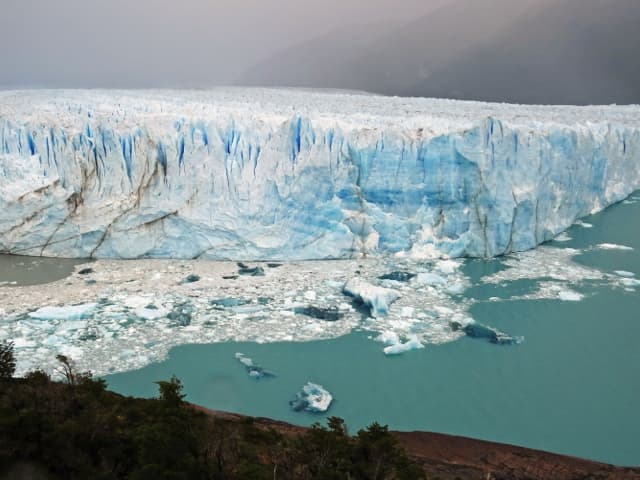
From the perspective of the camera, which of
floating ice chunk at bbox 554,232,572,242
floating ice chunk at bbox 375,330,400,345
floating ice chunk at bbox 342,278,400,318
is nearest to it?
floating ice chunk at bbox 375,330,400,345

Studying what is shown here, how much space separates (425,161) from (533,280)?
102 inches

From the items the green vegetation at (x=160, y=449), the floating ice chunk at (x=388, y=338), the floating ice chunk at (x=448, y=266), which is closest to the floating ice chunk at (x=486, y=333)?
the floating ice chunk at (x=388, y=338)

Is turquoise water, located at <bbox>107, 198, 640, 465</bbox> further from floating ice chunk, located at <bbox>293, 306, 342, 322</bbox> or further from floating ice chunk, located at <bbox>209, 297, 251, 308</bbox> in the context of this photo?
floating ice chunk, located at <bbox>209, 297, 251, 308</bbox>

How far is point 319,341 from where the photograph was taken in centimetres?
708

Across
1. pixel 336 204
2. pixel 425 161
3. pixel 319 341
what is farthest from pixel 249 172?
pixel 319 341

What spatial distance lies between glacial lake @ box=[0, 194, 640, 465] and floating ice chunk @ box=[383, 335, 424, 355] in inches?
3.1

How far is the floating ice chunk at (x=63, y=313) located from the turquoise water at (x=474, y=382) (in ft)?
5.28

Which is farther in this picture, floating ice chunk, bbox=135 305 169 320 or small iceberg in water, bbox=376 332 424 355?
floating ice chunk, bbox=135 305 169 320

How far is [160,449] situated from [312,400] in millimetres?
2555

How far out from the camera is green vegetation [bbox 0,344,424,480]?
3590mm

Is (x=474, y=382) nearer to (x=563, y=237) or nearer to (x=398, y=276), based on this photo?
(x=398, y=276)

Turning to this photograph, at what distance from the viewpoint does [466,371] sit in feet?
21.6

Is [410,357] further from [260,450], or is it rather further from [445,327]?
[260,450]

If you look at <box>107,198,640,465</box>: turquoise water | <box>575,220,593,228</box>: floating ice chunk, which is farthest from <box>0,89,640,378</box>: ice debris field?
<box>575,220,593,228</box>: floating ice chunk
